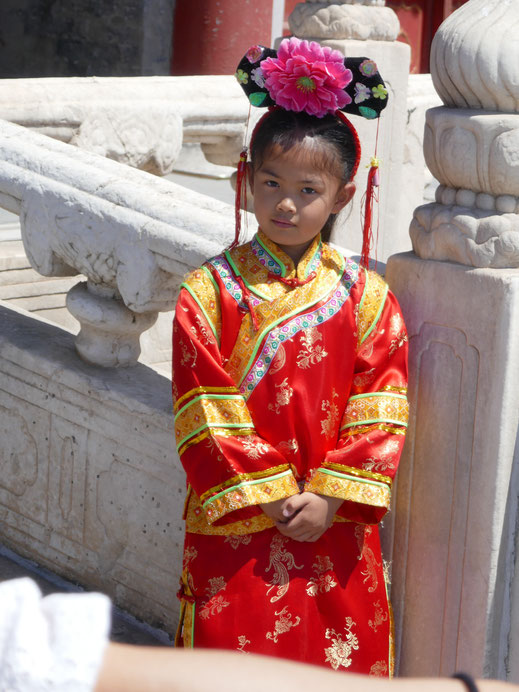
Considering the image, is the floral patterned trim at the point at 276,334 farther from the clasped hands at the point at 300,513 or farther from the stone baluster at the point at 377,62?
the stone baluster at the point at 377,62

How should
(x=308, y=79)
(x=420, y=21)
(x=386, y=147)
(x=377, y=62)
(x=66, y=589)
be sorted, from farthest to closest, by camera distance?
(x=420, y=21) < (x=386, y=147) < (x=377, y=62) < (x=66, y=589) < (x=308, y=79)

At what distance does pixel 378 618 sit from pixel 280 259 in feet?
2.17

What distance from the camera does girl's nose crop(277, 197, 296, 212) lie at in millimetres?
1937

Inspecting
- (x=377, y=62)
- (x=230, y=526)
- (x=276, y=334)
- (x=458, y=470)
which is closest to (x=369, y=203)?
(x=276, y=334)

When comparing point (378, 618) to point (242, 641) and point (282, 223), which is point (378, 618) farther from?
point (282, 223)

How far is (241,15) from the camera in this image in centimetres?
763

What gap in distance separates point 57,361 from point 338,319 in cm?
103

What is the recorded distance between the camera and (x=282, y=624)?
197 cm

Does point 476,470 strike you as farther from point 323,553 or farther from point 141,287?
A: point 141,287

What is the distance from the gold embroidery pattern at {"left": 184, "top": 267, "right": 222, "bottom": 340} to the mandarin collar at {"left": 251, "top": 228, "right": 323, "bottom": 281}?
10cm

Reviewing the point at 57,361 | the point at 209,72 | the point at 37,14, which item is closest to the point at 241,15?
the point at 209,72

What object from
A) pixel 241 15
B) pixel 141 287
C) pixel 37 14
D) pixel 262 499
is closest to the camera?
pixel 262 499

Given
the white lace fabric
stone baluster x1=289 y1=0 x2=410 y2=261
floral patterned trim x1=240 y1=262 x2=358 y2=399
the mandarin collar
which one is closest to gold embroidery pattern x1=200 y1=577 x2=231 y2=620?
floral patterned trim x1=240 y1=262 x2=358 y2=399

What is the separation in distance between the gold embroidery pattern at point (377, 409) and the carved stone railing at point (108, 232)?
1.52ft
